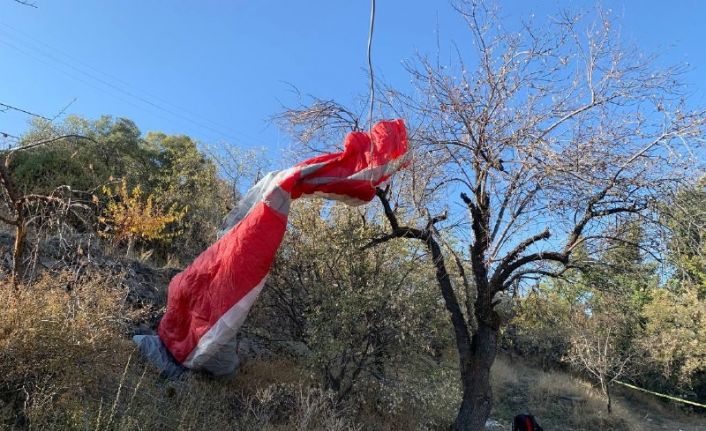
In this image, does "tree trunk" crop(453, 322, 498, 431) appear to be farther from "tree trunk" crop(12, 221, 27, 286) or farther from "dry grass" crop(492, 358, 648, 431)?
"dry grass" crop(492, 358, 648, 431)

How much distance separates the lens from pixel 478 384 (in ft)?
25.4

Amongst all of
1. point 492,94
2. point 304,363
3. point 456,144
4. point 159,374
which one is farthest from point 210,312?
point 492,94

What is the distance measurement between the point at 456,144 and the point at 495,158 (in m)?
0.57

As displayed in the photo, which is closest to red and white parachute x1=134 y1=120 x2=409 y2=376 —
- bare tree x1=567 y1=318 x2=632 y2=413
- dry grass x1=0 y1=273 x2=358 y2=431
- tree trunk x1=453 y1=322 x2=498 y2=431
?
dry grass x1=0 y1=273 x2=358 y2=431

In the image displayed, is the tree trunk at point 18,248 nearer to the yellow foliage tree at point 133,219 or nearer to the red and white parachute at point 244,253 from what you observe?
the red and white parachute at point 244,253

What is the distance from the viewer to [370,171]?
6.66 meters

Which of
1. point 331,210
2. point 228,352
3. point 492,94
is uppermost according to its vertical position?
point 492,94

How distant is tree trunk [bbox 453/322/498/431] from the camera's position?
7641 millimetres

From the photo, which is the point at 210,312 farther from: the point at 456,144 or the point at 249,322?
the point at 456,144

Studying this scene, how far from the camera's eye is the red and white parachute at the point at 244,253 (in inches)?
249

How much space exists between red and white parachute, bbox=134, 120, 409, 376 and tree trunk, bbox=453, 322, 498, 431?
2.96 m

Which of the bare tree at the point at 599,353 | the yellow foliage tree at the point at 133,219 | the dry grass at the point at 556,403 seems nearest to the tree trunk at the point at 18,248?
the yellow foliage tree at the point at 133,219

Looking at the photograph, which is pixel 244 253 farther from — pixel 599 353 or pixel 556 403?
pixel 599 353

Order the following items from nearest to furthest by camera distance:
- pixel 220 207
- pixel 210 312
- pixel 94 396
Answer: pixel 94 396 → pixel 210 312 → pixel 220 207
